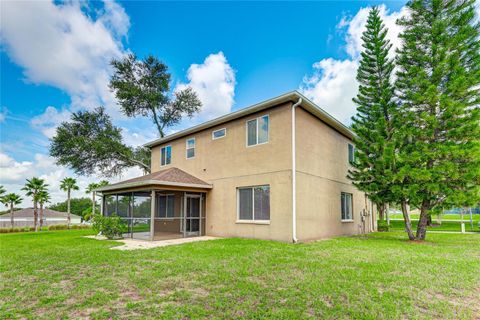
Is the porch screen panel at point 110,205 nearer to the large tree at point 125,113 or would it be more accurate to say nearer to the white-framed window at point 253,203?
the white-framed window at point 253,203

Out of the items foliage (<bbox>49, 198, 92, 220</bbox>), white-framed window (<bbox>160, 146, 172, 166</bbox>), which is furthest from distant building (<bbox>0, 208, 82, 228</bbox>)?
white-framed window (<bbox>160, 146, 172, 166</bbox>)

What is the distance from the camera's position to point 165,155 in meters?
16.9

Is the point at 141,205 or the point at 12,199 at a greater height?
the point at 141,205

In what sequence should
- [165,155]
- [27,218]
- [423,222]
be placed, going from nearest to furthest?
[423,222] → [165,155] → [27,218]

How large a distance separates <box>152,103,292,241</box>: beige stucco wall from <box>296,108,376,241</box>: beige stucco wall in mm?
621

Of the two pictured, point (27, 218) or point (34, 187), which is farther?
point (27, 218)

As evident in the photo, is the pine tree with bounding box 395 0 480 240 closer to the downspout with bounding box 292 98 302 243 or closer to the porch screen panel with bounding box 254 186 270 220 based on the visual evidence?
the downspout with bounding box 292 98 302 243

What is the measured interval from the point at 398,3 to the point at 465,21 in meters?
2.95

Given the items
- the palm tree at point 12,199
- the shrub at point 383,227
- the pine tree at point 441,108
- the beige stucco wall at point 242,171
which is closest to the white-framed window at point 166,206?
the beige stucco wall at point 242,171

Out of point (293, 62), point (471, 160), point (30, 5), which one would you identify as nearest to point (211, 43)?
point (293, 62)

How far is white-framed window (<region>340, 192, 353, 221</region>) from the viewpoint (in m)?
14.2

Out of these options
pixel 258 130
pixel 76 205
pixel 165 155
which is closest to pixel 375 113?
pixel 258 130

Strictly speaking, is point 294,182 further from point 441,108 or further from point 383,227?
point 383,227

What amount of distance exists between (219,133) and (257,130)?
237 centimetres
